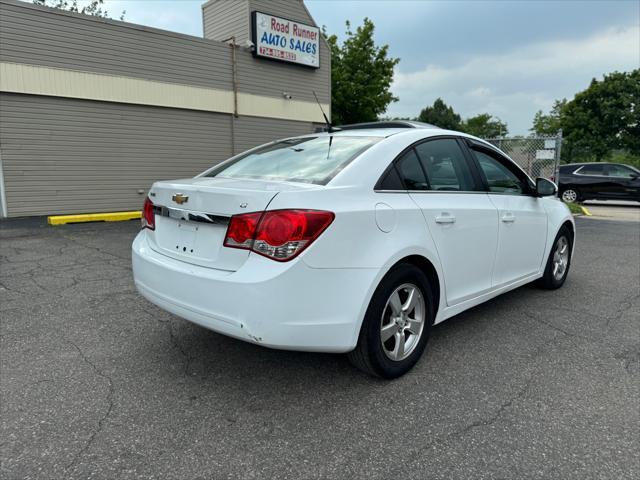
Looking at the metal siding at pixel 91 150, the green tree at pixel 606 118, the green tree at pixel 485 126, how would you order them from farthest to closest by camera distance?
1. the green tree at pixel 485 126
2. the green tree at pixel 606 118
3. the metal siding at pixel 91 150

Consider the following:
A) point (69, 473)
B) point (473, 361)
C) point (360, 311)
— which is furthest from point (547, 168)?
point (69, 473)

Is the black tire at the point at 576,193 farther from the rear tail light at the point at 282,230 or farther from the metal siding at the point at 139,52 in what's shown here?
the rear tail light at the point at 282,230

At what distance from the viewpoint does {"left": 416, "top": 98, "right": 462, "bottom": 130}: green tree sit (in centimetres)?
7075

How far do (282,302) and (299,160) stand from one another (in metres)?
1.19

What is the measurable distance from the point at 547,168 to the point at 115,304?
12.6 metres

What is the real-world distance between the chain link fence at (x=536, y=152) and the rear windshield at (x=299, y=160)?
1065 cm

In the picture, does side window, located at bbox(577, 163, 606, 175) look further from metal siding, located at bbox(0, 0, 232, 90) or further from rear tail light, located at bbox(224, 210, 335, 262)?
rear tail light, located at bbox(224, 210, 335, 262)

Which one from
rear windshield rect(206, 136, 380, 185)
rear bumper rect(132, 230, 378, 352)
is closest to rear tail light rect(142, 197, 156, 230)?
rear windshield rect(206, 136, 380, 185)

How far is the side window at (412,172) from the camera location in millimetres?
2973

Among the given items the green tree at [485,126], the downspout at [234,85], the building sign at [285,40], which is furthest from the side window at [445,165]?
the green tree at [485,126]

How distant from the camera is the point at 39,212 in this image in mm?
10797

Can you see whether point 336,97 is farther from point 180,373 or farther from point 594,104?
point 180,373

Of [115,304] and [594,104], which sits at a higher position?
[594,104]

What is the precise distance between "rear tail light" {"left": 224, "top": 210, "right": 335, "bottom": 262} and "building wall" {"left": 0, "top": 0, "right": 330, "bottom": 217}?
1040cm
